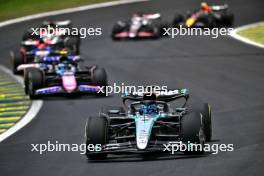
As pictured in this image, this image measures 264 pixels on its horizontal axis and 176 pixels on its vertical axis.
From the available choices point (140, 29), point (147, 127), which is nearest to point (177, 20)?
point (140, 29)

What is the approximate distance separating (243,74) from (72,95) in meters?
5.94

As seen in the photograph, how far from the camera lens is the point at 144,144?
17.1 m

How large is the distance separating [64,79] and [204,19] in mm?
15396

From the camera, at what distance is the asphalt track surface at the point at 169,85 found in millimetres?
16375

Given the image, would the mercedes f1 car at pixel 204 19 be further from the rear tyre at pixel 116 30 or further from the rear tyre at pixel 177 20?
the rear tyre at pixel 116 30

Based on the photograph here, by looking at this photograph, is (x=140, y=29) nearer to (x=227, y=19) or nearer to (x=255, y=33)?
(x=227, y=19)

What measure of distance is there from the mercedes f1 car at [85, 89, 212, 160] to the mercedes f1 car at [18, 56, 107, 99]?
24.7ft

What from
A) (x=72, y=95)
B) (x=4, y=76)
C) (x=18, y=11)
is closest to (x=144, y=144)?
(x=72, y=95)

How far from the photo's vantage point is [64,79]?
27.1 m

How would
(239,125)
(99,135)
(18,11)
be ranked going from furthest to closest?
(18,11) → (239,125) → (99,135)

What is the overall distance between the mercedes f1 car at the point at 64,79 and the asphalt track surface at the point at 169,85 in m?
0.44

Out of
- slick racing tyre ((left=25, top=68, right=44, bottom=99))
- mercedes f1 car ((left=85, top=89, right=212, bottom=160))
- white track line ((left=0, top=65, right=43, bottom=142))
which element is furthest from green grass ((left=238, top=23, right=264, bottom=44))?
mercedes f1 car ((left=85, top=89, right=212, bottom=160))

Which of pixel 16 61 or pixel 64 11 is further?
pixel 64 11

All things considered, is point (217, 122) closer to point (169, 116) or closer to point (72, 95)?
point (169, 116)
